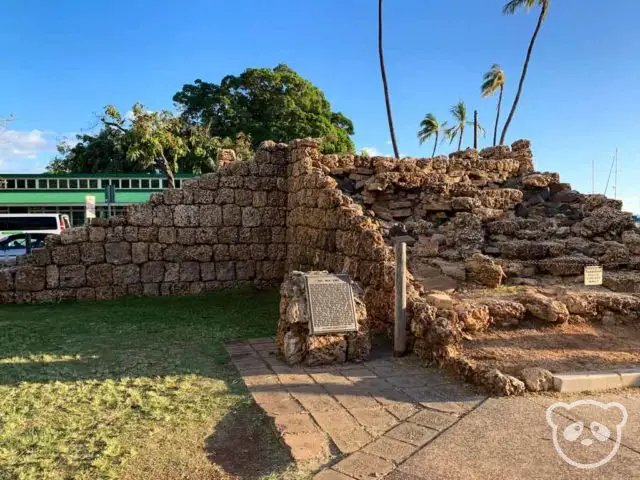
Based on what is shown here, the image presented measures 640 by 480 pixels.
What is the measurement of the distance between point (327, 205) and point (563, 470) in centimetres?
578

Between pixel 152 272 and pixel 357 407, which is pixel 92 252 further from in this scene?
pixel 357 407

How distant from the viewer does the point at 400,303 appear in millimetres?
5816

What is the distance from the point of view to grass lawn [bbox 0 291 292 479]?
11.3 feet

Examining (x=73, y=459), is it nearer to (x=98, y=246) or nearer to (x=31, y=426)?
(x=31, y=426)

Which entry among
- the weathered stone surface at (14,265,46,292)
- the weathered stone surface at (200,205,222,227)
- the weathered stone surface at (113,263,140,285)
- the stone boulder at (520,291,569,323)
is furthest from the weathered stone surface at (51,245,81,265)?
the stone boulder at (520,291,569,323)

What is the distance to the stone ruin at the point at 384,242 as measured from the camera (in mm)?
6246

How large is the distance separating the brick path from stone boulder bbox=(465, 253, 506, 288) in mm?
1927

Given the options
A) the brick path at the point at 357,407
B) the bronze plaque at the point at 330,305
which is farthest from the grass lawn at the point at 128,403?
the bronze plaque at the point at 330,305

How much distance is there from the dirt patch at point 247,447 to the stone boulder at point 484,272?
3887 millimetres

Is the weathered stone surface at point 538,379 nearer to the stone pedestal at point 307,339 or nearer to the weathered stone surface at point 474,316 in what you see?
the weathered stone surface at point 474,316

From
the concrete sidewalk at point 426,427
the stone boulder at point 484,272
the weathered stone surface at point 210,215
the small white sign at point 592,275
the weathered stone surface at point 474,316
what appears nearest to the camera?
the concrete sidewalk at point 426,427

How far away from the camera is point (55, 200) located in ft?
95.7

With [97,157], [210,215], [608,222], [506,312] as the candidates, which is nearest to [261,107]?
[97,157]

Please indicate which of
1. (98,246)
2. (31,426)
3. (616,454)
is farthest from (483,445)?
(98,246)
